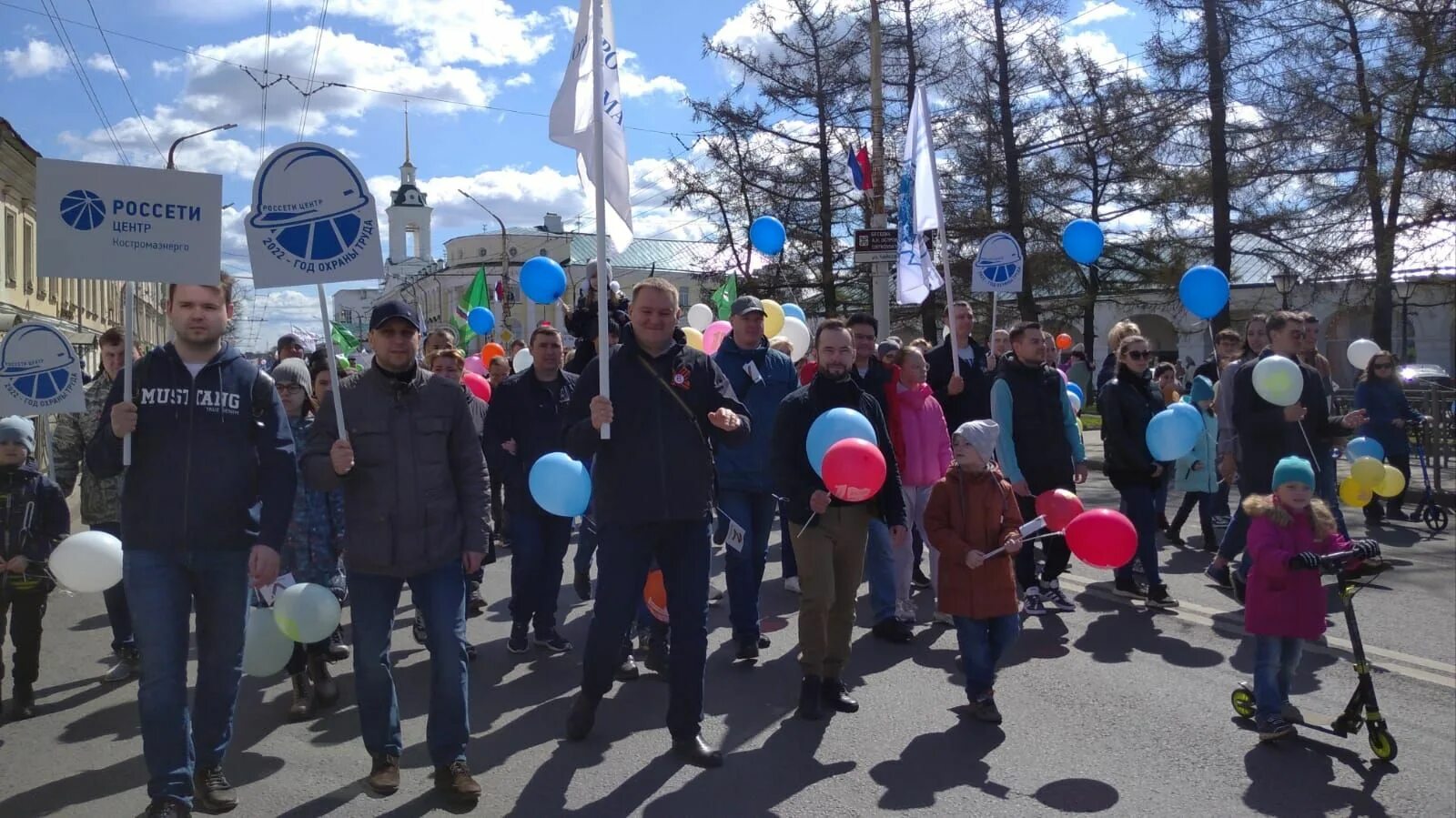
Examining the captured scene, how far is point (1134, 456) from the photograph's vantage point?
749cm

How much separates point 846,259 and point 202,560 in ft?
70.9

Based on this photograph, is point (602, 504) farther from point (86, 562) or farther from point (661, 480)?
point (86, 562)

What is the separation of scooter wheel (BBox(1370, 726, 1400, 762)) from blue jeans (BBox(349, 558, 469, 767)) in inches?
150

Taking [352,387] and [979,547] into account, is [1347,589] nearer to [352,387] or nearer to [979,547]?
[979,547]

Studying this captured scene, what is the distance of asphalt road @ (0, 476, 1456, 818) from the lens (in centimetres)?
434

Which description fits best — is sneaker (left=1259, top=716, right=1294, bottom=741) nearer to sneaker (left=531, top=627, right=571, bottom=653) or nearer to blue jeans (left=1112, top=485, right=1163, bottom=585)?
blue jeans (left=1112, top=485, right=1163, bottom=585)

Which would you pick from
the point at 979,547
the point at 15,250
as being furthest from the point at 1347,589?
the point at 15,250

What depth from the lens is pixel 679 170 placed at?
24.9 metres

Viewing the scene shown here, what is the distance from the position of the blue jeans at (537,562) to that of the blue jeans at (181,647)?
2434mm

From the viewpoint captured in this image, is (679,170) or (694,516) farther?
(679,170)

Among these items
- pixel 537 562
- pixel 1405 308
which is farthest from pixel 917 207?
pixel 1405 308

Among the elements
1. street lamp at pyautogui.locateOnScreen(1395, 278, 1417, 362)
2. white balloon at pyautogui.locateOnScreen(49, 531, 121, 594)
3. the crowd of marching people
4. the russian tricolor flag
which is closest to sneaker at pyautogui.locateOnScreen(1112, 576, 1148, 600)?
the crowd of marching people

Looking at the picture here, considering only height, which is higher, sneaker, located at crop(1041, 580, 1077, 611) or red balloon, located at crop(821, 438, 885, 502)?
red balloon, located at crop(821, 438, 885, 502)

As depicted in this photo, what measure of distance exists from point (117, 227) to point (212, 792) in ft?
7.37
